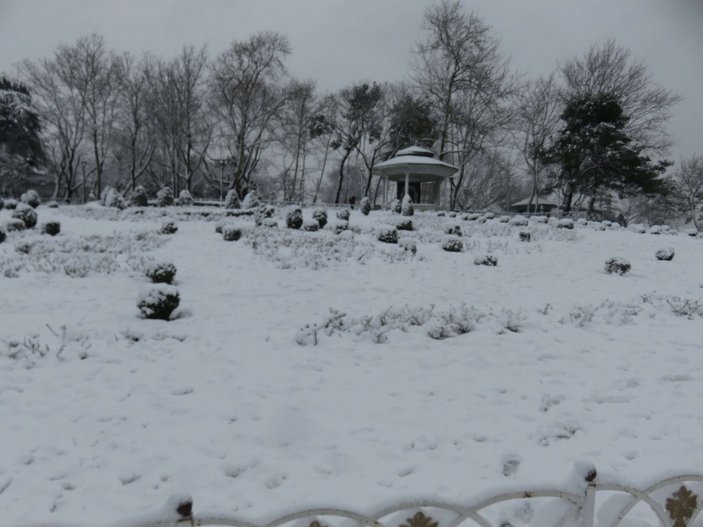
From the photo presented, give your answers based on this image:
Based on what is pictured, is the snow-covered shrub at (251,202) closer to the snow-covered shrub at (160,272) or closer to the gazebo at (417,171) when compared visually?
the gazebo at (417,171)

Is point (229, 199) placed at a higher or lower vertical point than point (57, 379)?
higher

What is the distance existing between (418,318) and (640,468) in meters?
3.51

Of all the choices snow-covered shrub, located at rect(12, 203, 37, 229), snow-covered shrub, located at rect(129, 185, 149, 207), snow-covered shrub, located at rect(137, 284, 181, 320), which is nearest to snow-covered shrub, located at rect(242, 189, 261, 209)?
snow-covered shrub, located at rect(129, 185, 149, 207)

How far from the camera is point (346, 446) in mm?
3516

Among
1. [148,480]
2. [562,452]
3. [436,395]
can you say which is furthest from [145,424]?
[562,452]

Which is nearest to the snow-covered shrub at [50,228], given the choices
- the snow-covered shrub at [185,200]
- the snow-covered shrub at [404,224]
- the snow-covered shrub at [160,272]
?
the snow-covered shrub at [160,272]

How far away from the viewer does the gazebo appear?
88.9 feet

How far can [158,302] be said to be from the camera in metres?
6.08

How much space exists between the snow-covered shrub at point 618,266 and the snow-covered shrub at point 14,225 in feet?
58.6

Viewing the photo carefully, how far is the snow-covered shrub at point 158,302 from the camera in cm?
609

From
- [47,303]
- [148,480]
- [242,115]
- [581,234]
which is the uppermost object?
[242,115]

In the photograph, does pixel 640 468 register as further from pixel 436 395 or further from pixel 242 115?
pixel 242 115

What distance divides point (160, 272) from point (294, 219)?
8174mm

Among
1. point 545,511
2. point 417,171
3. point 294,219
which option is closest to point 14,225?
point 294,219
